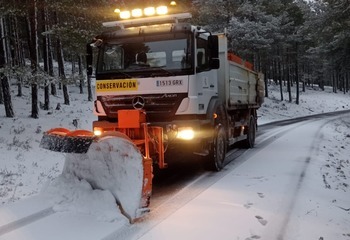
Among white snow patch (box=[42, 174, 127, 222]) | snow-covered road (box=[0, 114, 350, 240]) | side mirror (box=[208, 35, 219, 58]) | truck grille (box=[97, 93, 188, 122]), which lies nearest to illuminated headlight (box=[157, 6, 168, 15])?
side mirror (box=[208, 35, 219, 58])

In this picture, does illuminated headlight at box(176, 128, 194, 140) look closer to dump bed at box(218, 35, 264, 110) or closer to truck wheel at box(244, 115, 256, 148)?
dump bed at box(218, 35, 264, 110)

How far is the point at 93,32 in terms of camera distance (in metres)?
12.8

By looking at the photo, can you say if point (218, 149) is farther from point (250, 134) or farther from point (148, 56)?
point (250, 134)

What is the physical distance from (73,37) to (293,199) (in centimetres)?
926

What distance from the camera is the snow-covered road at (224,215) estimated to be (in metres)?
4.50

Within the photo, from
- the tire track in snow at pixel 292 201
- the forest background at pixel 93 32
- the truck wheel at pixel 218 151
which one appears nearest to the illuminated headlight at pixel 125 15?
the forest background at pixel 93 32

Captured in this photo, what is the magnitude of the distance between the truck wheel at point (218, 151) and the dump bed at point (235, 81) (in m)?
0.95

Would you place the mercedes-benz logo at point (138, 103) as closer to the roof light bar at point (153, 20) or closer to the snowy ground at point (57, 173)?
the roof light bar at point (153, 20)

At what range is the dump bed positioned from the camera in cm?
895

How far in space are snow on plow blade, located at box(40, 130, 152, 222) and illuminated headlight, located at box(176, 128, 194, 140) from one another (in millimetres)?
1765

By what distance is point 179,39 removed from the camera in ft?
22.9

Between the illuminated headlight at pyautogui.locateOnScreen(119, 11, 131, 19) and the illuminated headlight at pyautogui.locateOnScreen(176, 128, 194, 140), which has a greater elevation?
the illuminated headlight at pyautogui.locateOnScreen(119, 11, 131, 19)

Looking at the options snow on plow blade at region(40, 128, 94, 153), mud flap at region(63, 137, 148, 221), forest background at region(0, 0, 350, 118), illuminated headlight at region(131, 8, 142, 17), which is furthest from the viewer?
forest background at region(0, 0, 350, 118)

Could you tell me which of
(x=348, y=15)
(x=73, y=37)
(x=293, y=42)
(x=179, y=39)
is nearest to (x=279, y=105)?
(x=293, y=42)
